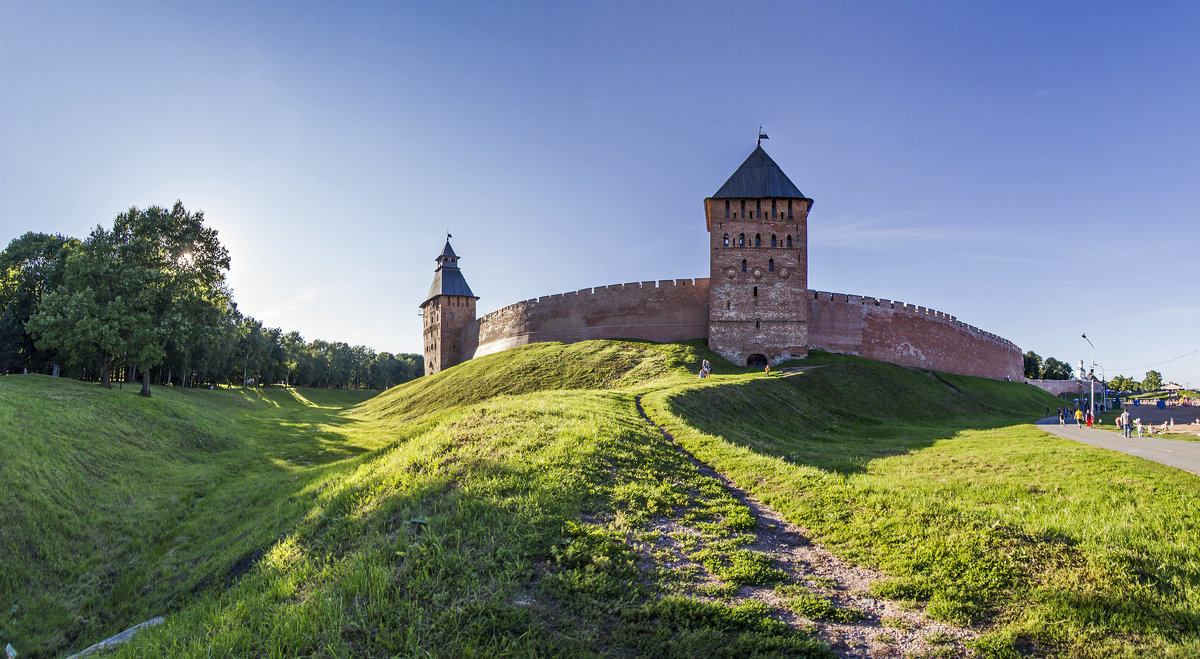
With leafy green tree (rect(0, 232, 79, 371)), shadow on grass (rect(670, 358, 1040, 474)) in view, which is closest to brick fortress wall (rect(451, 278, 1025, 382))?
shadow on grass (rect(670, 358, 1040, 474))

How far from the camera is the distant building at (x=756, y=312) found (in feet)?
119

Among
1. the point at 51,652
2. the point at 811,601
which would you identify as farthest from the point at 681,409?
the point at 51,652

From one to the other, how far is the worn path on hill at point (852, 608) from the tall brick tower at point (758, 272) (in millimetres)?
30409

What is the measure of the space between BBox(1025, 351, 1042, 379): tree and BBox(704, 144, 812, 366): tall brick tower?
76713mm

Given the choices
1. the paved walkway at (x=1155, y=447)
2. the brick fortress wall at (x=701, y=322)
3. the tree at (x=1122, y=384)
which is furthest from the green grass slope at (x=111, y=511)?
the tree at (x=1122, y=384)

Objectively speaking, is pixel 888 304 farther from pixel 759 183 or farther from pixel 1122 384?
pixel 1122 384

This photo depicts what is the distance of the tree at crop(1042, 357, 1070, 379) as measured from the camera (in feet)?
303

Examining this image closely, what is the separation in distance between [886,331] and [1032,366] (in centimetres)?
6933

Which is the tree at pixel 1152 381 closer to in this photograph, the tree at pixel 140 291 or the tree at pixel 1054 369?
the tree at pixel 1054 369

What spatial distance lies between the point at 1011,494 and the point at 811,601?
19.9 ft

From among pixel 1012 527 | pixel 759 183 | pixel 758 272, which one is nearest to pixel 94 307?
pixel 1012 527

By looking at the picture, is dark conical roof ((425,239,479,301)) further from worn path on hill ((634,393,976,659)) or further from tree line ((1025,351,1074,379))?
tree line ((1025,351,1074,379))

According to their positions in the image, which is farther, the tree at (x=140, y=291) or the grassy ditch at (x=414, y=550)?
the tree at (x=140, y=291)

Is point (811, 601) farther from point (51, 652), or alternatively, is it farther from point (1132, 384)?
point (1132, 384)
